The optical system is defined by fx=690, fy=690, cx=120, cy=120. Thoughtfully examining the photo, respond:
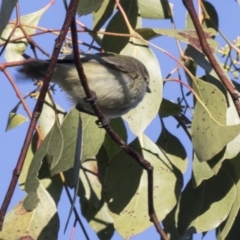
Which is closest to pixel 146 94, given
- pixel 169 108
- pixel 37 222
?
pixel 169 108

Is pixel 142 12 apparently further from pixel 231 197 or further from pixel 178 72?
pixel 231 197

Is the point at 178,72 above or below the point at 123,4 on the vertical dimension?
below

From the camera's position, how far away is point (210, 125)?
224cm

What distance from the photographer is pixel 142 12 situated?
8.80 feet

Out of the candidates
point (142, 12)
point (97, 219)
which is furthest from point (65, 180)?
point (142, 12)

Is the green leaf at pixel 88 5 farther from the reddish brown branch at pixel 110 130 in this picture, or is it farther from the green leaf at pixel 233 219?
the green leaf at pixel 233 219

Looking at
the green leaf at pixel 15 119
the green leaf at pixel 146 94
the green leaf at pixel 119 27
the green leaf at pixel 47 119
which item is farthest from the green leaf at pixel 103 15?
the green leaf at pixel 15 119

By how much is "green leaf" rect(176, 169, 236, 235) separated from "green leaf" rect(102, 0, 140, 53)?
22.6 inches

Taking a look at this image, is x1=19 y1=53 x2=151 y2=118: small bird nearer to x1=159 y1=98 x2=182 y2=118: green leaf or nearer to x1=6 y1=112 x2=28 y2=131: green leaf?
x1=159 y1=98 x2=182 y2=118: green leaf

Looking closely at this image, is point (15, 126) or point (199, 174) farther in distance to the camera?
point (15, 126)

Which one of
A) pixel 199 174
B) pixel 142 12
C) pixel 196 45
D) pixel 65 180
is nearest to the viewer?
pixel 196 45

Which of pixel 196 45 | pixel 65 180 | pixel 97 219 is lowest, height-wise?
pixel 97 219

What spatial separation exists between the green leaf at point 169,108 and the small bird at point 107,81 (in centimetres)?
9

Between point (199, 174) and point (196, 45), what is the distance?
456mm
